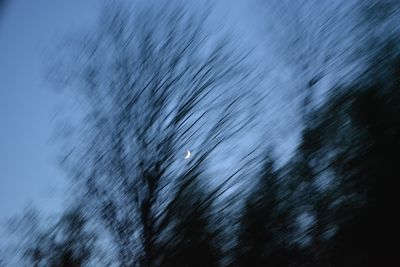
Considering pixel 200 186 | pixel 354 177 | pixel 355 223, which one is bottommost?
pixel 355 223

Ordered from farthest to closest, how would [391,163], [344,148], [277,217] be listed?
[277,217], [344,148], [391,163]

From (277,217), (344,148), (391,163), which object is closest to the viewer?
(391,163)

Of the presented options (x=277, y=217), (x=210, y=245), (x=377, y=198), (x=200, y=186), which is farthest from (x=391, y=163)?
(x=210, y=245)

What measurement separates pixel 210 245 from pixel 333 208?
2973 mm

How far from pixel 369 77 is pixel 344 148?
1.46 m

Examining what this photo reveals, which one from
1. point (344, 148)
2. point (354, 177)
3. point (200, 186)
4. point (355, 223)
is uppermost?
point (200, 186)

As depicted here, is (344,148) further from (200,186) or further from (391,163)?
(200,186)

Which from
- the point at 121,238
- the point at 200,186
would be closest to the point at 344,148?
the point at 200,186

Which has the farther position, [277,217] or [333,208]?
[277,217]

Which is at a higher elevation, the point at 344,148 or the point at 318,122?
the point at 318,122

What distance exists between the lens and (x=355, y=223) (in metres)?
8.55

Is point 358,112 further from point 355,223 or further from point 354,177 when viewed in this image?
point 355,223

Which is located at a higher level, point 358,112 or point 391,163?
point 358,112

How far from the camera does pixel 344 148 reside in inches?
333
